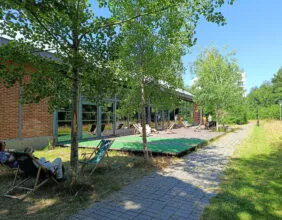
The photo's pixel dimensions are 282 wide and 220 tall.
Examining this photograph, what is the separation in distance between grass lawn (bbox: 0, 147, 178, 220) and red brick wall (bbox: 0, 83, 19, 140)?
2.87 meters

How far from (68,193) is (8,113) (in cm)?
612

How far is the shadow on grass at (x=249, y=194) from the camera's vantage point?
11.8 feet

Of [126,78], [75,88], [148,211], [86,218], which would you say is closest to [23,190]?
[86,218]

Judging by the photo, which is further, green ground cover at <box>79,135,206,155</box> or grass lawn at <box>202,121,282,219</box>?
green ground cover at <box>79,135,206,155</box>

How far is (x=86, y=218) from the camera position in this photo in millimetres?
3412

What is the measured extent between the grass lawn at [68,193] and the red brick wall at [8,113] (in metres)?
2.87

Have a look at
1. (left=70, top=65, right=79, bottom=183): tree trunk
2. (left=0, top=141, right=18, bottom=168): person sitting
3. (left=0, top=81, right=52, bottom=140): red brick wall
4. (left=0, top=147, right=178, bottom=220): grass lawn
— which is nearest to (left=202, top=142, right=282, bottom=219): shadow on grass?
(left=0, top=147, right=178, bottom=220): grass lawn

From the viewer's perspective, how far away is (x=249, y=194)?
175 inches

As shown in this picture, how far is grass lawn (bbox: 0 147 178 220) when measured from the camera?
143 inches

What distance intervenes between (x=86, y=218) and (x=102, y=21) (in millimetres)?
3544

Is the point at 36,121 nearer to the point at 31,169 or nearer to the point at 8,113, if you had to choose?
the point at 8,113

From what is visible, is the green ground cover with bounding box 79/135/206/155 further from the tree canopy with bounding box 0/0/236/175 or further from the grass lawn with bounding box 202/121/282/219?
the tree canopy with bounding box 0/0/236/175

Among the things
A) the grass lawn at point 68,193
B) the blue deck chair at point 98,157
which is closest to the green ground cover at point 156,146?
the grass lawn at point 68,193

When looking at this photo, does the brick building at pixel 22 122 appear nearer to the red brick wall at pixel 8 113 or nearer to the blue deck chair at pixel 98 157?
the red brick wall at pixel 8 113
